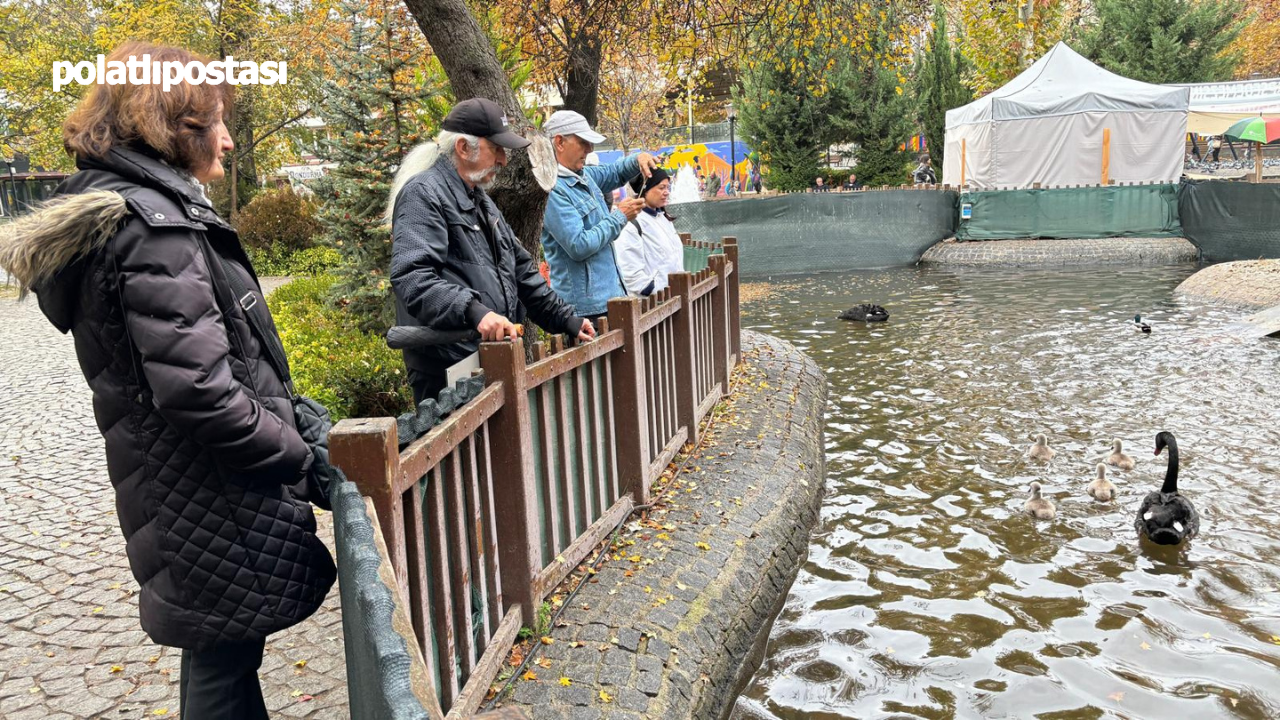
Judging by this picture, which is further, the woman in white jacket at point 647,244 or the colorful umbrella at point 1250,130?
the colorful umbrella at point 1250,130

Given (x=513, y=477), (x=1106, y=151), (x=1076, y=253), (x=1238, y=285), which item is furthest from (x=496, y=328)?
(x=1106, y=151)

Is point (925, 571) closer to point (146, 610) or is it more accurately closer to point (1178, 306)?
point (146, 610)

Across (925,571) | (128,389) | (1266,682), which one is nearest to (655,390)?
(925,571)

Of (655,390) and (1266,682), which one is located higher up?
(655,390)

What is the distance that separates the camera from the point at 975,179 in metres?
25.6

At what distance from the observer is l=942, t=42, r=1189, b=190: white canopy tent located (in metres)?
23.6

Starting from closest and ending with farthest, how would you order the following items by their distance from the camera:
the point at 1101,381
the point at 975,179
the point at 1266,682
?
the point at 1266,682
the point at 1101,381
the point at 975,179

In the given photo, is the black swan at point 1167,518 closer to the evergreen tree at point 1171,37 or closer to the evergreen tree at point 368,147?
the evergreen tree at point 368,147

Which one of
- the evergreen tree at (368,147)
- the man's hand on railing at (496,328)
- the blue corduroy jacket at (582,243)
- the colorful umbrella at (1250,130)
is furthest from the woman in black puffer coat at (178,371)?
the colorful umbrella at (1250,130)

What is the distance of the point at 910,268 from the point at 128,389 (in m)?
20.2

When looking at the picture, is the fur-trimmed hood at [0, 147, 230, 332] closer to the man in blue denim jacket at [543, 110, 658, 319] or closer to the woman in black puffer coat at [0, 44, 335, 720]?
the woman in black puffer coat at [0, 44, 335, 720]

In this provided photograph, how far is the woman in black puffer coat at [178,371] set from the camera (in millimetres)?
2256

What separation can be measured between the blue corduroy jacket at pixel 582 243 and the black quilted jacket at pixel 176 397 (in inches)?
115

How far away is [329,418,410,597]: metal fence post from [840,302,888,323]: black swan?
11642 mm
